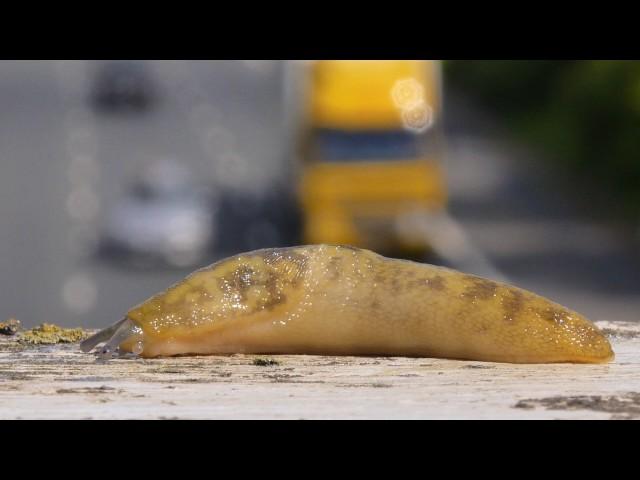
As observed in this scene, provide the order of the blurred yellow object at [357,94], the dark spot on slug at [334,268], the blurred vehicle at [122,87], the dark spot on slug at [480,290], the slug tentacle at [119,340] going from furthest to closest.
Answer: the blurred vehicle at [122,87], the blurred yellow object at [357,94], the dark spot on slug at [334,268], the dark spot on slug at [480,290], the slug tentacle at [119,340]

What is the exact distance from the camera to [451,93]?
160 feet

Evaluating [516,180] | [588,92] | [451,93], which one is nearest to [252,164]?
[451,93]

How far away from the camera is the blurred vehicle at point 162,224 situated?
2966 cm

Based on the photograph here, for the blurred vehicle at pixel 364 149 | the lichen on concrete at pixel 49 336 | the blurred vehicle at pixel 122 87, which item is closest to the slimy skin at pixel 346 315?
the lichen on concrete at pixel 49 336

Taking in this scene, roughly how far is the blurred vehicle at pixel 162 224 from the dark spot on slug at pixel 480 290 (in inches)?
963

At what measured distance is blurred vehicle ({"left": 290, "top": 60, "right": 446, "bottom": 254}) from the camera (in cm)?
2131

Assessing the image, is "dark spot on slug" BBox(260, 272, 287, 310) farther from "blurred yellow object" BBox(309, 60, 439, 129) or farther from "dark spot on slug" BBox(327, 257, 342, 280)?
"blurred yellow object" BBox(309, 60, 439, 129)

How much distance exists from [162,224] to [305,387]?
26373mm

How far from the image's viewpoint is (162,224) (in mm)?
29781

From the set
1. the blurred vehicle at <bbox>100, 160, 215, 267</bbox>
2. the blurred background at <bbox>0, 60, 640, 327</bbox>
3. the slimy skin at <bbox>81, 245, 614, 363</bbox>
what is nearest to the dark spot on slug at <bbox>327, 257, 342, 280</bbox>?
the slimy skin at <bbox>81, 245, 614, 363</bbox>

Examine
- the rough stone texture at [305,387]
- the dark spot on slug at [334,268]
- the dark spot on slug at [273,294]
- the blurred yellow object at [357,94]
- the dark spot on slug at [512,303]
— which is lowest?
the rough stone texture at [305,387]

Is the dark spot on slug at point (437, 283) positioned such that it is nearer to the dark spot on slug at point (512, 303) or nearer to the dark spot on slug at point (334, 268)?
the dark spot on slug at point (512, 303)

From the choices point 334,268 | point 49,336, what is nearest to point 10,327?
point 49,336

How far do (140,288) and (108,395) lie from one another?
2195 cm
